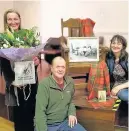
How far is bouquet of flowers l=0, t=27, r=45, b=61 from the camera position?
2014 millimetres

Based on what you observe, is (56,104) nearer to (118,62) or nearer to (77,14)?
(118,62)

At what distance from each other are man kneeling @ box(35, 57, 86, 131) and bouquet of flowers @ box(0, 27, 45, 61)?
0.23 metres

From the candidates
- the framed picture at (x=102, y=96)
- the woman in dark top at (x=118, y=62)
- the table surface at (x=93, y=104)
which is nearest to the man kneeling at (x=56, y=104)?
the table surface at (x=93, y=104)

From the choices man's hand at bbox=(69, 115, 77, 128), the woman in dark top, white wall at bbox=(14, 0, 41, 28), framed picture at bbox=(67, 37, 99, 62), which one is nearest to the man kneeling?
man's hand at bbox=(69, 115, 77, 128)

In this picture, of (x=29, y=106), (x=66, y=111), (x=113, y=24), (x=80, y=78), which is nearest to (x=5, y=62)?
(x=29, y=106)

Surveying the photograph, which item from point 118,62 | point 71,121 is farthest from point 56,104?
point 118,62

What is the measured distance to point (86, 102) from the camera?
2.41 m

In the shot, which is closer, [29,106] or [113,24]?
[29,106]

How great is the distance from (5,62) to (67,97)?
0.56 meters

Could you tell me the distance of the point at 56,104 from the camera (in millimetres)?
2008

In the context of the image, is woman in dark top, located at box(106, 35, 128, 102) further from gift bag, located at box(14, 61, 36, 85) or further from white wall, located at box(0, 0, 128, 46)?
white wall, located at box(0, 0, 128, 46)

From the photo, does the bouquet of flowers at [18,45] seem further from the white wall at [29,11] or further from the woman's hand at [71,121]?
the white wall at [29,11]

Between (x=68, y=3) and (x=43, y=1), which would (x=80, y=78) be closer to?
(x=68, y=3)

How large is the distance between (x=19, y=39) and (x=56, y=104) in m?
0.58
